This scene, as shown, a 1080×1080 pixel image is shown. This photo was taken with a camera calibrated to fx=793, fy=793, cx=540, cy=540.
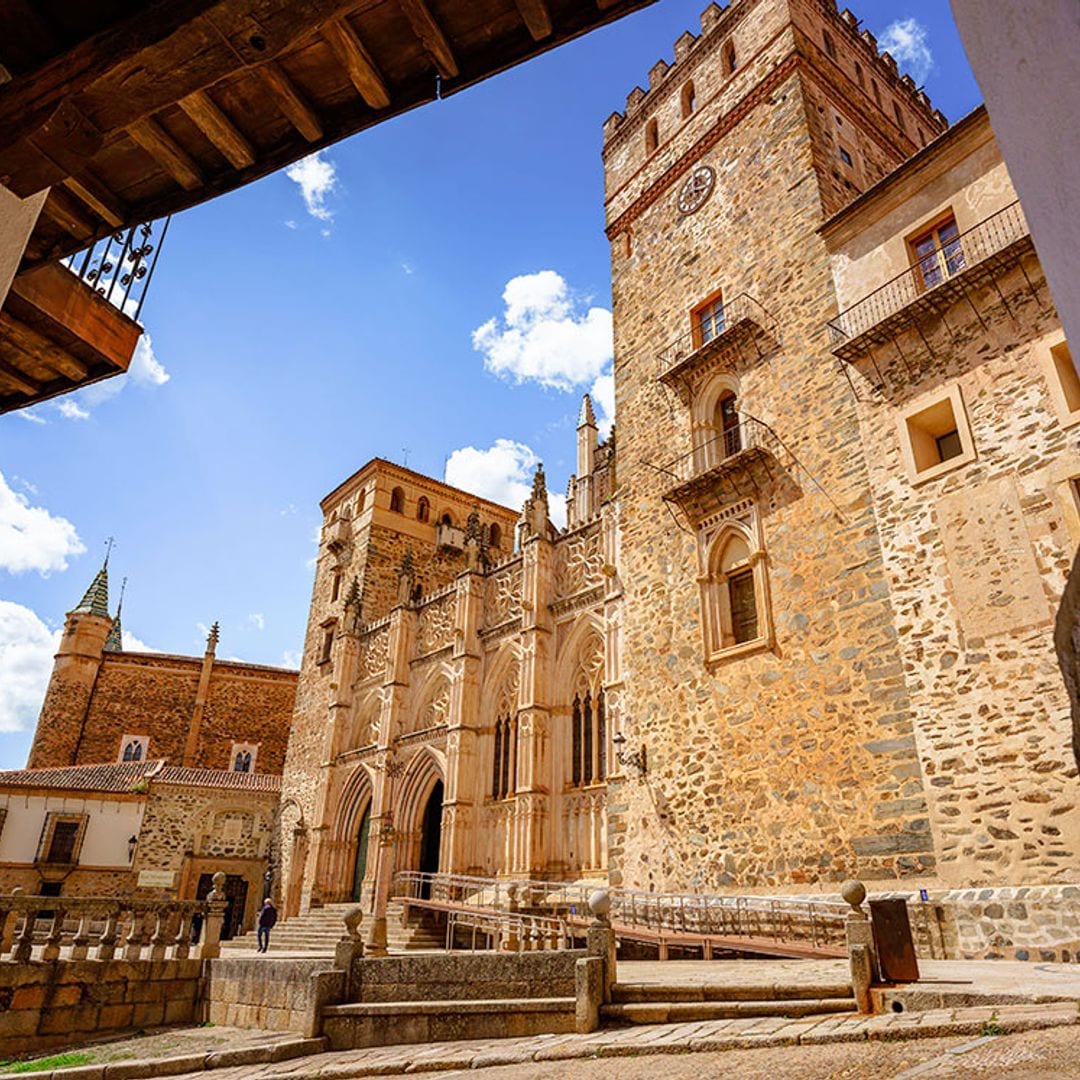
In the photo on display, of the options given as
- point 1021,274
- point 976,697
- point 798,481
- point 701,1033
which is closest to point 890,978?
point 701,1033

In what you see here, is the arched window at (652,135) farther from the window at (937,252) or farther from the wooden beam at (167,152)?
the wooden beam at (167,152)

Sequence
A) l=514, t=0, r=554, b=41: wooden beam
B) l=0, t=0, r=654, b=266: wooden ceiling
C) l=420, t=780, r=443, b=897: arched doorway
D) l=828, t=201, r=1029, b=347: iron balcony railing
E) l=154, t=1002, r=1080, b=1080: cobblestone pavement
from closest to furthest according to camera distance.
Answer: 1. l=0, t=0, r=654, b=266: wooden ceiling
2. l=514, t=0, r=554, b=41: wooden beam
3. l=154, t=1002, r=1080, b=1080: cobblestone pavement
4. l=828, t=201, r=1029, b=347: iron balcony railing
5. l=420, t=780, r=443, b=897: arched doorway

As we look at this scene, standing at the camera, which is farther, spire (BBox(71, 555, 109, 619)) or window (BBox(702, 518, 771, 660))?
spire (BBox(71, 555, 109, 619))

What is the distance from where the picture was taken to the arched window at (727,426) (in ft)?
47.9

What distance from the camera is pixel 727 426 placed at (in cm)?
1495

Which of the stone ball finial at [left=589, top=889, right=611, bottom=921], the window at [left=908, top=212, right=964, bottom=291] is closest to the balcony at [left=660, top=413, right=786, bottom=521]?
the window at [left=908, top=212, right=964, bottom=291]

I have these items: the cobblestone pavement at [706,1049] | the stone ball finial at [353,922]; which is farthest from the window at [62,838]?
the cobblestone pavement at [706,1049]

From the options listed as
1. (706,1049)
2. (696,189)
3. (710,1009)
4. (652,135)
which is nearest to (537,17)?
(706,1049)

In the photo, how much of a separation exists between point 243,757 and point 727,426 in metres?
31.6

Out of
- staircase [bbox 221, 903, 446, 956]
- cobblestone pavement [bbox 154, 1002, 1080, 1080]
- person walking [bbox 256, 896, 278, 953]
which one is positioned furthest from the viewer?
person walking [bbox 256, 896, 278, 953]

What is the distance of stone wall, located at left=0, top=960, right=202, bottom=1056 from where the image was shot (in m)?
11.1

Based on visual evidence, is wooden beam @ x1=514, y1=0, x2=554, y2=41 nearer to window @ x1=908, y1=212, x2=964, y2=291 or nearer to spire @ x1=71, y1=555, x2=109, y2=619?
window @ x1=908, y1=212, x2=964, y2=291

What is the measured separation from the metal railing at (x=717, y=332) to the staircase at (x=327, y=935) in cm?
1308

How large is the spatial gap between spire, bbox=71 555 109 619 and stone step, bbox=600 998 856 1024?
124 feet
